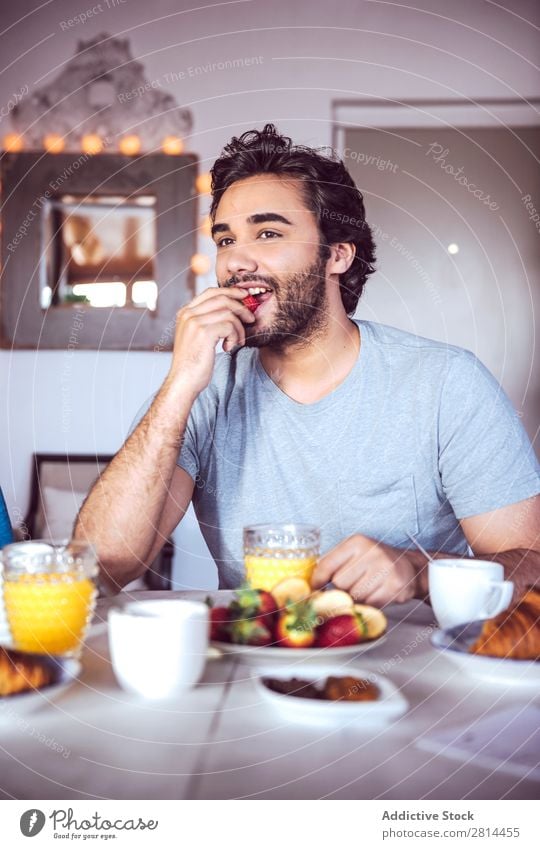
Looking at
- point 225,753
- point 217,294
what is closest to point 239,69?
point 217,294

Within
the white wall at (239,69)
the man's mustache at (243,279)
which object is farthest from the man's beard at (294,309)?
the white wall at (239,69)

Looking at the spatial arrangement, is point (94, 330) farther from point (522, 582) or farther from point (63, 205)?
point (522, 582)

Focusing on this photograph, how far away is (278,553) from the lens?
2.26 feet

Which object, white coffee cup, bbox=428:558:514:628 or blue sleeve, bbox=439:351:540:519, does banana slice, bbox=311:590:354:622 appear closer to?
white coffee cup, bbox=428:558:514:628

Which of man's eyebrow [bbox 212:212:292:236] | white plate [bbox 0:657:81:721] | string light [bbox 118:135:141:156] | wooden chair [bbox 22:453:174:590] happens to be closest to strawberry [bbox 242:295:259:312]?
man's eyebrow [bbox 212:212:292:236]

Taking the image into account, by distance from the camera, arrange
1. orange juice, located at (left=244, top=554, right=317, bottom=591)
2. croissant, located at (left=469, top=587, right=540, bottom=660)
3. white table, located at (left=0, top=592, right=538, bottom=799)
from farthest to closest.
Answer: orange juice, located at (left=244, top=554, right=317, bottom=591) → croissant, located at (left=469, top=587, right=540, bottom=660) → white table, located at (left=0, top=592, right=538, bottom=799)

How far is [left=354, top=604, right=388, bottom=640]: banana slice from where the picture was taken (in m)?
0.56

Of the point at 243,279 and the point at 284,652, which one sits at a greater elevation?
the point at 243,279

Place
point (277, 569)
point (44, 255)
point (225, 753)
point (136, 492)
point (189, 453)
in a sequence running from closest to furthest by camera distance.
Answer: point (225, 753)
point (277, 569)
point (136, 492)
point (189, 453)
point (44, 255)

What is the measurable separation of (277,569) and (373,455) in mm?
340

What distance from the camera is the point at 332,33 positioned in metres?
1.15

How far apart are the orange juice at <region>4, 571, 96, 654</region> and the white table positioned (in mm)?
68

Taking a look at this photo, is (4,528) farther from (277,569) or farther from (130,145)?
(130,145)

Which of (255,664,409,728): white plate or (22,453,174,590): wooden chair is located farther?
(22,453,174,590): wooden chair
